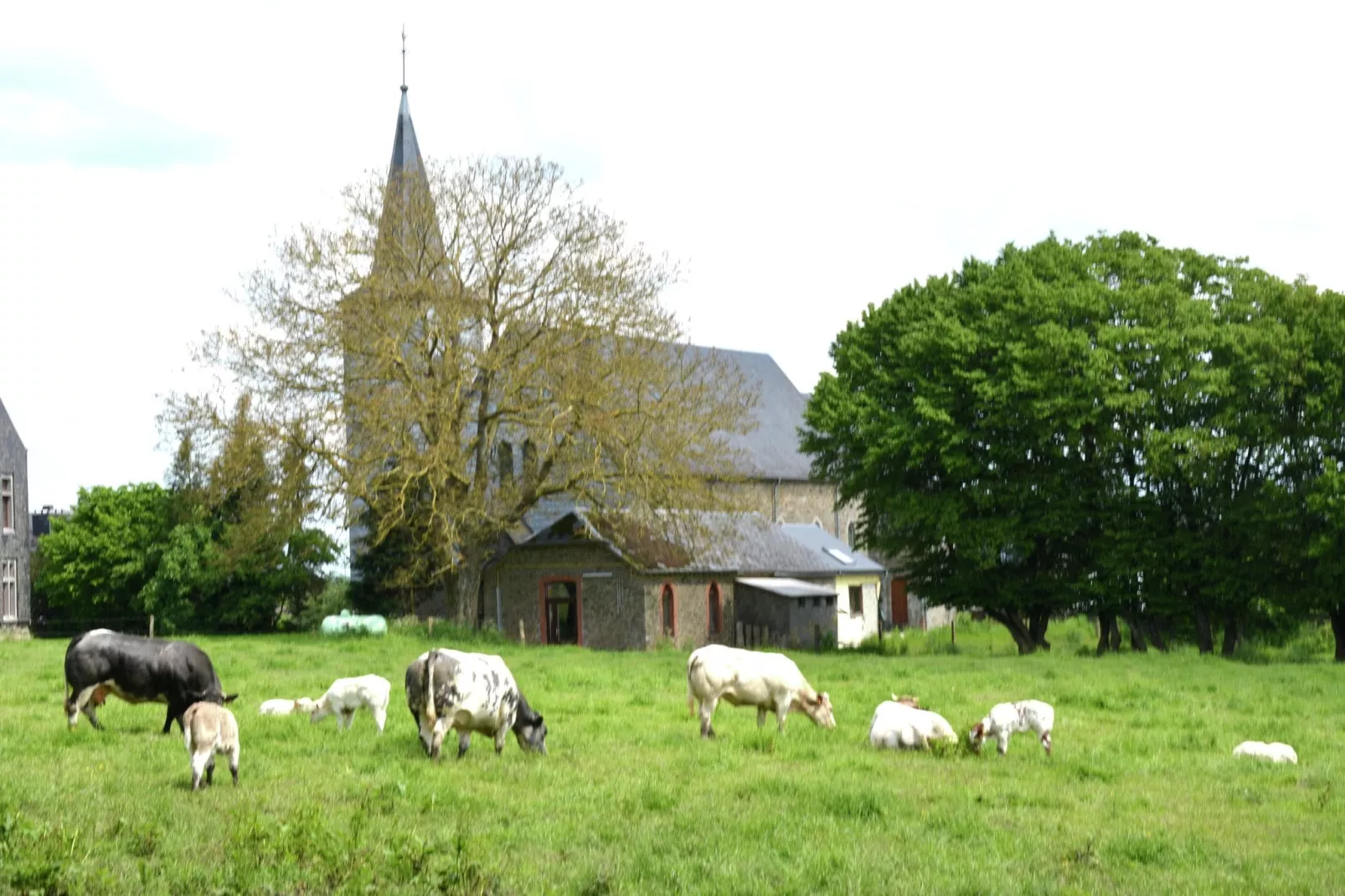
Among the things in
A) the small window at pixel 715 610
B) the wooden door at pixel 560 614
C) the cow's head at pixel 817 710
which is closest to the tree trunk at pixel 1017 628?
the small window at pixel 715 610

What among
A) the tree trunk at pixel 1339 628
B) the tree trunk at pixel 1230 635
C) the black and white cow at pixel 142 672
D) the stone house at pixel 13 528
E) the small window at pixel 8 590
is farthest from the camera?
Result: the stone house at pixel 13 528

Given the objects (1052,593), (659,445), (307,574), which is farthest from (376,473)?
(1052,593)

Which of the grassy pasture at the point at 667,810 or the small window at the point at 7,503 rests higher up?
the small window at the point at 7,503

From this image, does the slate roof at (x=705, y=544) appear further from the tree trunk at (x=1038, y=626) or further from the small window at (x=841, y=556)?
the tree trunk at (x=1038, y=626)

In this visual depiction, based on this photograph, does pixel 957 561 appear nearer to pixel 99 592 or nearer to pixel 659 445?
pixel 659 445

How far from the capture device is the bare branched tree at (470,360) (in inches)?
1578

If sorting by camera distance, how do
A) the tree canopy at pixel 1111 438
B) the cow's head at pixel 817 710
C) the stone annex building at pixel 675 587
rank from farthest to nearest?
the stone annex building at pixel 675 587 → the tree canopy at pixel 1111 438 → the cow's head at pixel 817 710

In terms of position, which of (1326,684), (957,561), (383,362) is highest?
(383,362)

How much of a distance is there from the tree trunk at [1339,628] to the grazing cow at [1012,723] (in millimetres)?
27124

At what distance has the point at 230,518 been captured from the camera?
168ft

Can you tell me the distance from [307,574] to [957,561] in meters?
22.5

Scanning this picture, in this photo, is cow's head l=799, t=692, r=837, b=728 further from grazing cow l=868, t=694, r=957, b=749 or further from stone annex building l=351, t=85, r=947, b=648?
stone annex building l=351, t=85, r=947, b=648

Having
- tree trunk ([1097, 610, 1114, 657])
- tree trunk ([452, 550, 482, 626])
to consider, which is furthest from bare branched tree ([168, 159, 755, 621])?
tree trunk ([1097, 610, 1114, 657])

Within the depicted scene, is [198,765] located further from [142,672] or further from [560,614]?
[560,614]
